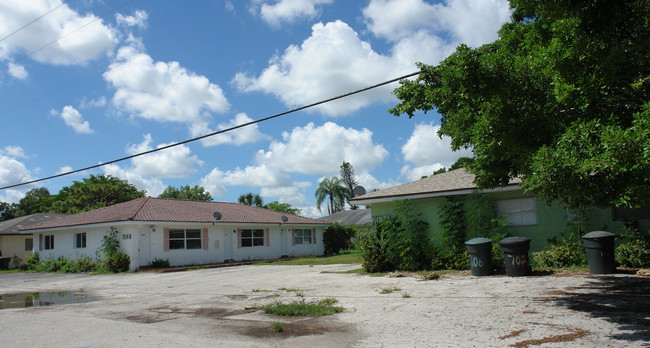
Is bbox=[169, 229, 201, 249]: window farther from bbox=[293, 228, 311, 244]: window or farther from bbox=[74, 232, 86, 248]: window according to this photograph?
bbox=[293, 228, 311, 244]: window

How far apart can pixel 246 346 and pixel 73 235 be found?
2712 cm

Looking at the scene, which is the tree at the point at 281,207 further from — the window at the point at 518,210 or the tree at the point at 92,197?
the window at the point at 518,210

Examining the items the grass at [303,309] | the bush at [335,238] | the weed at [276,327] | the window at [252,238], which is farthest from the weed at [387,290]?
the bush at [335,238]

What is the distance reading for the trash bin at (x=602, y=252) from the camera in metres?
12.1

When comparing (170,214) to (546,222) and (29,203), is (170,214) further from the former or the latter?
(29,203)

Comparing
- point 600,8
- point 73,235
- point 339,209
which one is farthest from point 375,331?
point 339,209

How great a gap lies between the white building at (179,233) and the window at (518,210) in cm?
1861

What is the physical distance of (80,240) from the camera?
2850 centimetres

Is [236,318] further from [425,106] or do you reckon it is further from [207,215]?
[207,215]

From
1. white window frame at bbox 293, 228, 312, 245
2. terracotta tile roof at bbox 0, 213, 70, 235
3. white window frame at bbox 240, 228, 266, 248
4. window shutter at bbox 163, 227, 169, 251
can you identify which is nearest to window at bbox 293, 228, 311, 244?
white window frame at bbox 293, 228, 312, 245

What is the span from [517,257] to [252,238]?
22532 millimetres

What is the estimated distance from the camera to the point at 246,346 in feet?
21.3

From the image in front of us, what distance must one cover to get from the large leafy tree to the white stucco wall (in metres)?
21.2

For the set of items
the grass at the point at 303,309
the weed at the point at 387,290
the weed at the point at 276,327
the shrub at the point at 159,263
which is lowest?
the shrub at the point at 159,263
